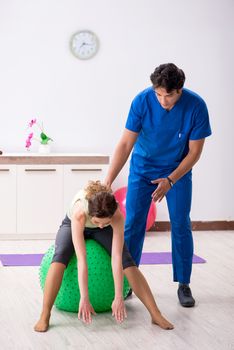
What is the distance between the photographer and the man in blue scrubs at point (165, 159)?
12.0ft

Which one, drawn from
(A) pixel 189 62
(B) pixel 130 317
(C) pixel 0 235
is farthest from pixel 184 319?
(A) pixel 189 62

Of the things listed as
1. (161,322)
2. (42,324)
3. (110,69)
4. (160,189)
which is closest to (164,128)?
(160,189)

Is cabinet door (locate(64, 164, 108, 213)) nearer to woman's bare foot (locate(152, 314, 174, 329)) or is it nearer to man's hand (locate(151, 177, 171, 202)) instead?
man's hand (locate(151, 177, 171, 202))

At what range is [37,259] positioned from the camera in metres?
4.95

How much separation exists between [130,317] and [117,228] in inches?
19.5

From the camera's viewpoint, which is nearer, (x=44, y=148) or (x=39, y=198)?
(x=39, y=198)

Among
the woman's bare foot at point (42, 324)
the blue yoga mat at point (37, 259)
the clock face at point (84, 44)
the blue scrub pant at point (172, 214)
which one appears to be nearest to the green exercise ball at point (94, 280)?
the woman's bare foot at point (42, 324)

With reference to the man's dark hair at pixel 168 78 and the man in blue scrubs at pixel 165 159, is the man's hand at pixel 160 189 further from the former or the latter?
the man's dark hair at pixel 168 78

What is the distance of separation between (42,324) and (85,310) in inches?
9.7

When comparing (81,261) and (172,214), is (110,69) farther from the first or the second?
(81,261)

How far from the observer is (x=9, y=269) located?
4605mm

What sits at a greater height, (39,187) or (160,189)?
(160,189)

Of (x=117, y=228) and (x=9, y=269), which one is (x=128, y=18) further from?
(x=117, y=228)

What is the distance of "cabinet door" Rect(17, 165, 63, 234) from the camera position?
5.71 metres
